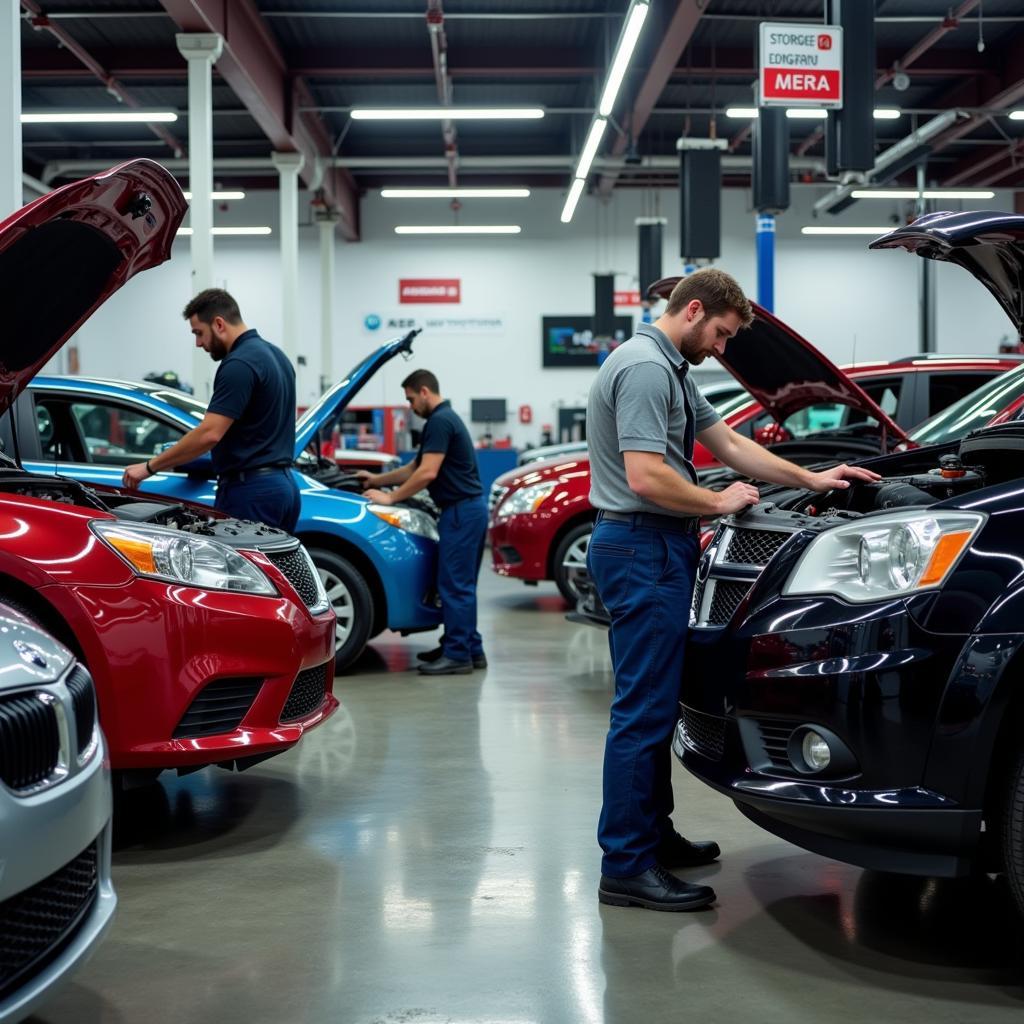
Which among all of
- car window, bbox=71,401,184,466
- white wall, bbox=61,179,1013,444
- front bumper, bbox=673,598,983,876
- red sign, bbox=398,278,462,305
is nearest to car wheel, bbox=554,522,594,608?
car window, bbox=71,401,184,466

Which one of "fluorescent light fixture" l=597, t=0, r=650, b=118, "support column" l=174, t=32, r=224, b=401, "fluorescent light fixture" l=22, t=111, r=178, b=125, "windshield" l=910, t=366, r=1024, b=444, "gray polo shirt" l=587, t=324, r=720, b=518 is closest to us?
"gray polo shirt" l=587, t=324, r=720, b=518

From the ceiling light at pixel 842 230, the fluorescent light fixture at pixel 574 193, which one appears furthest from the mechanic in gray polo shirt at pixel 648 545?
the ceiling light at pixel 842 230

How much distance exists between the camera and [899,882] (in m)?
3.28

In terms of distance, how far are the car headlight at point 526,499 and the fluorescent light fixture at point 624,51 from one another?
358 centimetres

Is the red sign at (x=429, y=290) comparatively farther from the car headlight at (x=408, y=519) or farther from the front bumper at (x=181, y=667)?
the front bumper at (x=181, y=667)

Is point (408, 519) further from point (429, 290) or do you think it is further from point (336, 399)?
point (429, 290)

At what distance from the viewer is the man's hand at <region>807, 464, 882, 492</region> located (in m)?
3.32

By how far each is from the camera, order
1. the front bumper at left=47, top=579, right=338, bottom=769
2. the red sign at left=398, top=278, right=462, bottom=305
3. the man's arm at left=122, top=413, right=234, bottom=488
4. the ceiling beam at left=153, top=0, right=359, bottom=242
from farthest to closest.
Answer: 1. the red sign at left=398, top=278, right=462, bottom=305
2. the ceiling beam at left=153, top=0, right=359, bottom=242
3. the man's arm at left=122, top=413, right=234, bottom=488
4. the front bumper at left=47, top=579, right=338, bottom=769

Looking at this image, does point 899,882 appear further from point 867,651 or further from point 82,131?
point 82,131

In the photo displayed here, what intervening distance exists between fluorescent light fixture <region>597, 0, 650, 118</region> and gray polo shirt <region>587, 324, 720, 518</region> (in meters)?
6.64

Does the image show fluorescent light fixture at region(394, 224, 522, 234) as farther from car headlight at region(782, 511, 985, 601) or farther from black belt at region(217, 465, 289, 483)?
car headlight at region(782, 511, 985, 601)

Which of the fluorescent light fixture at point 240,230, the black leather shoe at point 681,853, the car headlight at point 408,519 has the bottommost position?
the black leather shoe at point 681,853

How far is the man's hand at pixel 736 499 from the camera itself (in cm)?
303

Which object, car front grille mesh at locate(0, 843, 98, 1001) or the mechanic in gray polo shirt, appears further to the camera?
the mechanic in gray polo shirt
